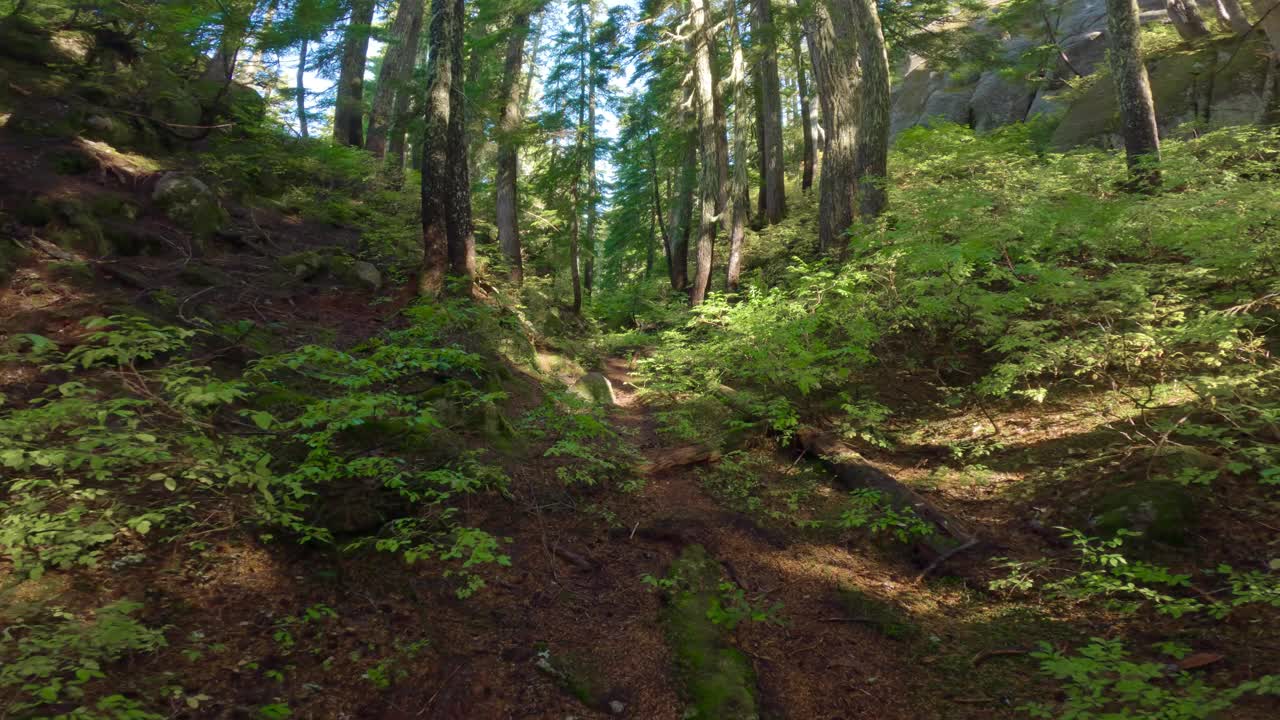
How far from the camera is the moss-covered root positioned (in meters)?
3.43

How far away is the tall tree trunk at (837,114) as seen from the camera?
1056 cm

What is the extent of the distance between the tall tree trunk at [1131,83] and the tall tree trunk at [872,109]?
4.04m

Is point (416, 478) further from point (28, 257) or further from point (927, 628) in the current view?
point (28, 257)

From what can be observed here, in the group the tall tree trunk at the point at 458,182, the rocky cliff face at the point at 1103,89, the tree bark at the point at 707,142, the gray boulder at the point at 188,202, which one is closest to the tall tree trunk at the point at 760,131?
the tree bark at the point at 707,142

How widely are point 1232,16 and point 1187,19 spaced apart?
1.37m

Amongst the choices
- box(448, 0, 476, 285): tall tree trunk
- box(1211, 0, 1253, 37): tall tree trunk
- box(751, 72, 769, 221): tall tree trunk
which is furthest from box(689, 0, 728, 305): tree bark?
box(1211, 0, 1253, 37): tall tree trunk

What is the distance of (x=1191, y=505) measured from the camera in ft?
14.0

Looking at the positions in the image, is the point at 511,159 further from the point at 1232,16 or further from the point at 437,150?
the point at 1232,16

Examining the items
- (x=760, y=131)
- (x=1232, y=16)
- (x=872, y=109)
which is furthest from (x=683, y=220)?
(x=1232, y=16)

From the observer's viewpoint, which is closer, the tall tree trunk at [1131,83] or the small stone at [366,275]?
the tall tree trunk at [1131,83]

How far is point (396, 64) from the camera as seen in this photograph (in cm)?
1595

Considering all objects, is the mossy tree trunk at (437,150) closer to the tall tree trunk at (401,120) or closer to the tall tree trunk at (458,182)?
the tall tree trunk at (458,182)

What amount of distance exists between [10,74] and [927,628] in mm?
15487

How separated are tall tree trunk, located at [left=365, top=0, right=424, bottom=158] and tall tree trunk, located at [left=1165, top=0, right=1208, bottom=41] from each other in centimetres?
2129
